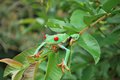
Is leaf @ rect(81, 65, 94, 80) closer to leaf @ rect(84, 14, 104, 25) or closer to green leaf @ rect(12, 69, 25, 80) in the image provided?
leaf @ rect(84, 14, 104, 25)

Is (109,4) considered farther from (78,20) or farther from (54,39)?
(54,39)

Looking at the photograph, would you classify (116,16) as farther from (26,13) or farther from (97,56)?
(26,13)

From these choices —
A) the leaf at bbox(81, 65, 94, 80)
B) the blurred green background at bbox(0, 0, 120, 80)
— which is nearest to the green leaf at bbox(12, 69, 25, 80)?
the blurred green background at bbox(0, 0, 120, 80)

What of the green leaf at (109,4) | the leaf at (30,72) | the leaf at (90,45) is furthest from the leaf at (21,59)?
the green leaf at (109,4)

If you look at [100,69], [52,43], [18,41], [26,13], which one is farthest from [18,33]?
[52,43]

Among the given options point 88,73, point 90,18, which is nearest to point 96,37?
point 88,73

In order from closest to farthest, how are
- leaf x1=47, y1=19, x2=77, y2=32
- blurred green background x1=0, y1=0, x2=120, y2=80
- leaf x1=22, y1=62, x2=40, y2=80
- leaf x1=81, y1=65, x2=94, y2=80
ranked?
leaf x1=22, y1=62, x2=40, y2=80
leaf x1=47, y1=19, x2=77, y2=32
blurred green background x1=0, y1=0, x2=120, y2=80
leaf x1=81, y1=65, x2=94, y2=80
